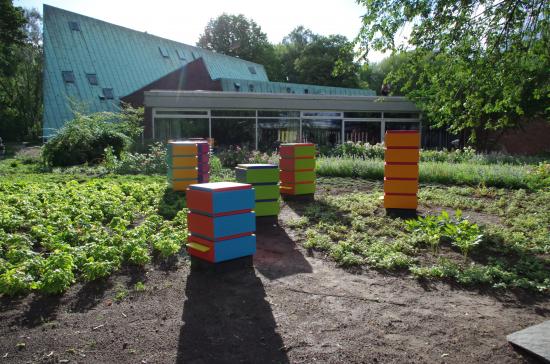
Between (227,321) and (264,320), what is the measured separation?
318mm

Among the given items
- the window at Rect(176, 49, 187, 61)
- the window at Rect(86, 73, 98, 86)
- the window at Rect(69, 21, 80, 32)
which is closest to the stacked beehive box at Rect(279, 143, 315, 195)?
the window at Rect(86, 73, 98, 86)

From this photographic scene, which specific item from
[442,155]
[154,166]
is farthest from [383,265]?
[442,155]

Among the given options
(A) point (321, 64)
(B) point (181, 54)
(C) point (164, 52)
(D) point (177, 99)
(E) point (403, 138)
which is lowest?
(E) point (403, 138)

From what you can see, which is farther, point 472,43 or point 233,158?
point 233,158

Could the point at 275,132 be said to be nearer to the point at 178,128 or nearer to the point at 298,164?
the point at 178,128

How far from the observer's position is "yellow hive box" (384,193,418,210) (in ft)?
26.2

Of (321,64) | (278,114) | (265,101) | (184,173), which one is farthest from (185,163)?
(321,64)

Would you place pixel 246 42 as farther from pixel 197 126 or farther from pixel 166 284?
pixel 166 284

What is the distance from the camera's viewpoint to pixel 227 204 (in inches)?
193

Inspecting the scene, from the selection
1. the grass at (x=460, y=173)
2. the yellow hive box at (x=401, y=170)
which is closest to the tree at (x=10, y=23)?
the grass at (x=460, y=173)

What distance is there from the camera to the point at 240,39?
59.4 meters

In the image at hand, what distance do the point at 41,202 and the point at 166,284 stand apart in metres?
4.06

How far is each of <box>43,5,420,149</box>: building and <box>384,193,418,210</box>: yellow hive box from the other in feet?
44.1

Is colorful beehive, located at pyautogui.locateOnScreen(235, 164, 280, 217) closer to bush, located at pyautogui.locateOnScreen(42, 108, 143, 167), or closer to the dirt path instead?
the dirt path
